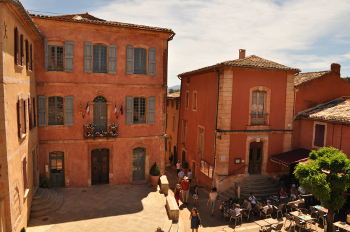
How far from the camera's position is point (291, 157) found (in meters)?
19.3

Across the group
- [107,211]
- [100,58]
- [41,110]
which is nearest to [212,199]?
[107,211]

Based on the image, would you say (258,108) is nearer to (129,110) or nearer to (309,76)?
(309,76)

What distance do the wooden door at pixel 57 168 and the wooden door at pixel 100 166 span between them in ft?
6.25

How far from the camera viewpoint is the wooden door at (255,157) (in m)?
20.2

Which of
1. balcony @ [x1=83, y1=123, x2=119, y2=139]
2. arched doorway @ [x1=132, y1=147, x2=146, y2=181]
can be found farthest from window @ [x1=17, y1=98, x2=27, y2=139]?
arched doorway @ [x1=132, y1=147, x2=146, y2=181]

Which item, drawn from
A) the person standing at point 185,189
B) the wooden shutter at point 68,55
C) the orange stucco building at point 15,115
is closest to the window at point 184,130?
the person standing at point 185,189

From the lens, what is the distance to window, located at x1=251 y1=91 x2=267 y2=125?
19.8 meters

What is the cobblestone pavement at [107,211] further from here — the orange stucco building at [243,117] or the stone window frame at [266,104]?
the stone window frame at [266,104]

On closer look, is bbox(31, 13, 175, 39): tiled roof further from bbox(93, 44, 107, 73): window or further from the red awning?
the red awning

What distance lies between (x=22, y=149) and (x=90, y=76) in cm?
664

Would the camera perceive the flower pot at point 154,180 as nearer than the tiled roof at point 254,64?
Yes

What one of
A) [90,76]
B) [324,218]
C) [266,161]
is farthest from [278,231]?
[90,76]

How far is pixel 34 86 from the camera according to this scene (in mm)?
15516

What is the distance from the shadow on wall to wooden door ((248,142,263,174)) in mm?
7848
